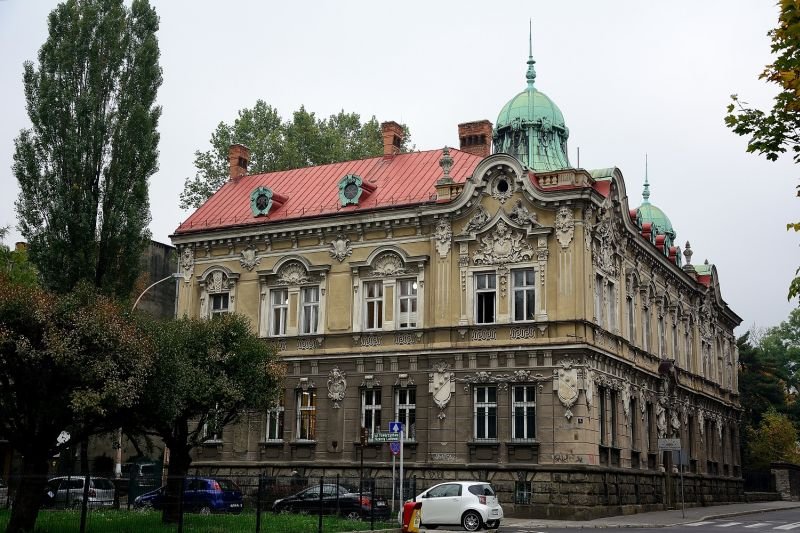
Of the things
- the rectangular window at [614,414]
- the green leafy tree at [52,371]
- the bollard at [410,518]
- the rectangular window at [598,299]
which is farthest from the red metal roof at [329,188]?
the green leafy tree at [52,371]

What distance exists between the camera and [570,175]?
37812mm

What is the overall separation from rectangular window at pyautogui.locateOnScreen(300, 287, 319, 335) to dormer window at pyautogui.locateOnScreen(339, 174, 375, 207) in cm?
419

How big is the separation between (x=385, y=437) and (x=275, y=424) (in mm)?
8272

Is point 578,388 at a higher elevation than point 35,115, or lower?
lower

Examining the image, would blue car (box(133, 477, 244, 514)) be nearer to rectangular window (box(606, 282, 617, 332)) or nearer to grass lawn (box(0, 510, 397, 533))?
grass lawn (box(0, 510, 397, 533))

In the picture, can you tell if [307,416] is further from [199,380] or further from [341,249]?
[199,380]

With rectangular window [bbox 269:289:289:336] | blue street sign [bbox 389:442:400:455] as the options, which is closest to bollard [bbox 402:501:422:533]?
blue street sign [bbox 389:442:400:455]

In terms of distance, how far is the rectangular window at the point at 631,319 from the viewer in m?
42.6

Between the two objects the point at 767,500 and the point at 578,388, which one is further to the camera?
the point at 767,500

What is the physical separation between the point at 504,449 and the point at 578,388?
3.76 m

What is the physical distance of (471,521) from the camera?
29.1 metres

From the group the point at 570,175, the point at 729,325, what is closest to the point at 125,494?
the point at 570,175

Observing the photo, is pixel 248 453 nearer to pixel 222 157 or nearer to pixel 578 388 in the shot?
pixel 578 388

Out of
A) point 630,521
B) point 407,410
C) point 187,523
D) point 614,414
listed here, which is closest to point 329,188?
point 407,410
